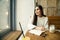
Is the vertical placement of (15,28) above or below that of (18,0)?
below

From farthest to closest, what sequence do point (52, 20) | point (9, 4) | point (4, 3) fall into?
point (9, 4)
point (4, 3)
point (52, 20)

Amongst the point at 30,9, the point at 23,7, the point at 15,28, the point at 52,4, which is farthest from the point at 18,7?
the point at 52,4

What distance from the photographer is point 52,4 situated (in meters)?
3.25

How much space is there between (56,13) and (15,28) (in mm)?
1276

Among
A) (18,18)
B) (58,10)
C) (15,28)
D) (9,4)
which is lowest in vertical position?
(15,28)

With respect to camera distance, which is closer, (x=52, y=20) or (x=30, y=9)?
(x=52, y=20)

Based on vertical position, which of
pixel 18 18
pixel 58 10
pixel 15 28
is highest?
pixel 58 10

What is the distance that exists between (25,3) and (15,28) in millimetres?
794

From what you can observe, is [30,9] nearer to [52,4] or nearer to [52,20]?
[52,4]

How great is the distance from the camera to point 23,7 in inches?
130

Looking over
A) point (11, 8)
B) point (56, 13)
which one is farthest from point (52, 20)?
point (11, 8)

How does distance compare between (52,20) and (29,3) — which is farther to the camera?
(29,3)

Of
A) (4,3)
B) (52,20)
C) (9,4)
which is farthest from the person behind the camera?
(9,4)

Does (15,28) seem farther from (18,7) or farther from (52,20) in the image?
(52,20)
